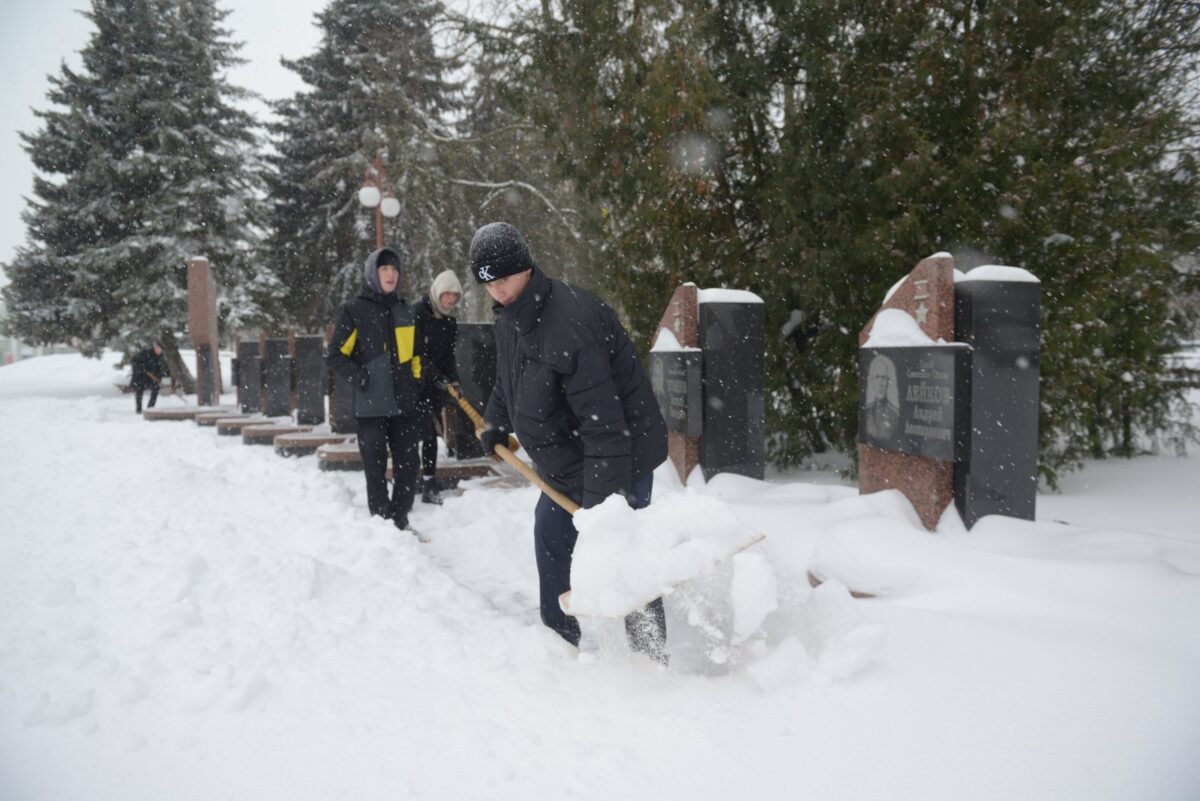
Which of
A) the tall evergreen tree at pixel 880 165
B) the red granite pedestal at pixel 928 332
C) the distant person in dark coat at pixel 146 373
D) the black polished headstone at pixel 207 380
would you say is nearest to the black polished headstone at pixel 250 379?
the black polished headstone at pixel 207 380

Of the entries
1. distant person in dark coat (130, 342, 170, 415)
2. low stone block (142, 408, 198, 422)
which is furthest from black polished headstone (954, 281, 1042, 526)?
distant person in dark coat (130, 342, 170, 415)

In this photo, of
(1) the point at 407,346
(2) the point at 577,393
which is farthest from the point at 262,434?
(2) the point at 577,393

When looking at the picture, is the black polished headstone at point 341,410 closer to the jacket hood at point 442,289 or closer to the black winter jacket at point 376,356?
the jacket hood at point 442,289

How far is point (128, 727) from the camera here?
7.17ft

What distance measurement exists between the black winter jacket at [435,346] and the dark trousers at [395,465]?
1.33 feet

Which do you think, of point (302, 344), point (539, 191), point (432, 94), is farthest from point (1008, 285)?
point (432, 94)

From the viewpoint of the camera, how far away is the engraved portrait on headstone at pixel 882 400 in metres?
4.70

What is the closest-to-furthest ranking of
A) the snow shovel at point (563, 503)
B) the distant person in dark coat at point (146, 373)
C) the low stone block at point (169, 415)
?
the snow shovel at point (563, 503)
the low stone block at point (169, 415)
the distant person in dark coat at point (146, 373)

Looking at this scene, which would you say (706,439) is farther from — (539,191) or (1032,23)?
(539,191)

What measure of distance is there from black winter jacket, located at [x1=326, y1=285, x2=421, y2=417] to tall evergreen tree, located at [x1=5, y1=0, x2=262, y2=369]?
1731cm

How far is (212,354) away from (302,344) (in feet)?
16.5

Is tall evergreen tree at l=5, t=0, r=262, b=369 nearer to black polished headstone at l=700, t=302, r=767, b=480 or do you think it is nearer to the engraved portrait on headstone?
black polished headstone at l=700, t=302, r=767, b=480

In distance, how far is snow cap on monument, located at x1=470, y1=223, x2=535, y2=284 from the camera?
A: 275 centimetres

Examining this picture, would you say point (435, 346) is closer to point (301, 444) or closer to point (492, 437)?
point (492, 437)
